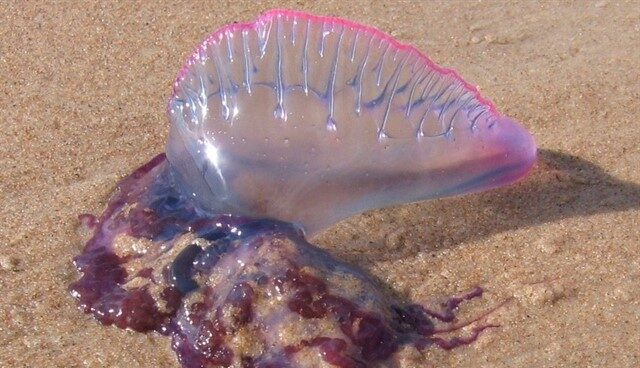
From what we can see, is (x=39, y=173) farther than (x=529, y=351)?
Yes

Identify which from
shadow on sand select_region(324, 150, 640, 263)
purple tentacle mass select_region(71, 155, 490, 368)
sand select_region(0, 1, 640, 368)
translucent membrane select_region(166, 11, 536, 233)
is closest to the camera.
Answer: purple tentacle mass select_region(71, 155, 490, 368)

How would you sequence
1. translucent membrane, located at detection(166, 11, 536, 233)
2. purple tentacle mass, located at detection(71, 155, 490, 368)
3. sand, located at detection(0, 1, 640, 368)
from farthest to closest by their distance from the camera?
translucent membrane, located at detection(166, 11, 536, 233)
sand, located at detection(0, 1, 640, 368)
purple tentacle mass, located at detection(71, 155, 490, 368)

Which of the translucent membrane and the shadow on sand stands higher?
the translucent membrane

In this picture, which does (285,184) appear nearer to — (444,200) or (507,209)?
(444,200)

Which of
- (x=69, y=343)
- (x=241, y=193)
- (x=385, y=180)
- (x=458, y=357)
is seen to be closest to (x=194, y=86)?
(x=241, y=193)

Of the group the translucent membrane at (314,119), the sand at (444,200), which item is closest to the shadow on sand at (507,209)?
the sand at (444,200)

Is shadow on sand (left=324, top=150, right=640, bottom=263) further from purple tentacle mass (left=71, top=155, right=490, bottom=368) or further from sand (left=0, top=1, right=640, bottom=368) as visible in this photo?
purple tentacle mass (left=71, top=155, right=490, bottom=368)

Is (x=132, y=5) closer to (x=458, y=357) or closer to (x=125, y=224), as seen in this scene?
(x=125, y=224)

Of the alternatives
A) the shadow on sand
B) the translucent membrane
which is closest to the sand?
the shadow on sand
